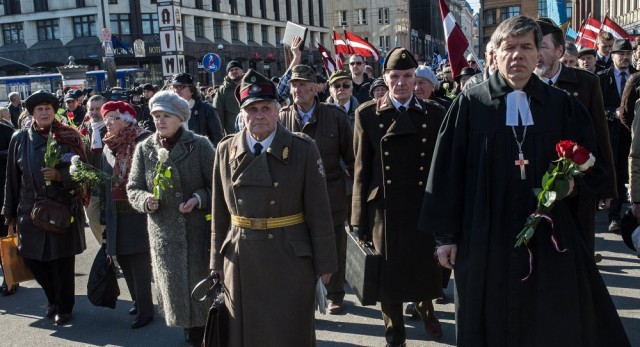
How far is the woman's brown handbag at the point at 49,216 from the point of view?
20.2 ft

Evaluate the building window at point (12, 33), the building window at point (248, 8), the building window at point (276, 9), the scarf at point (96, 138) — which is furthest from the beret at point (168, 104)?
the building window at point (276, 9)

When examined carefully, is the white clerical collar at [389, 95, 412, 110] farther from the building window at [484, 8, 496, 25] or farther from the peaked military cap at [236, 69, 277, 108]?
the building window at [484, 8, 496, 25]

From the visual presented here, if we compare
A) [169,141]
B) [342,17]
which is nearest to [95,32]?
[342,17]

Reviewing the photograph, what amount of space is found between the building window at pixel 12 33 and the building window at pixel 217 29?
1657cm

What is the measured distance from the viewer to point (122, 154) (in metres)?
5.71

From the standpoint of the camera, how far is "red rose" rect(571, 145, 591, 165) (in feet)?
10.1

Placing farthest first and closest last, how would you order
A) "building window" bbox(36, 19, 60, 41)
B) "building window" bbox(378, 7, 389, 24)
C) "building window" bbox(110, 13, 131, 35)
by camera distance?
1. "building window" bbox(378, 7, 389, 24)
2. "building window" bbox(36, 19, 60, 41)
3. "building window" bbox(110, 13, 131, 35)

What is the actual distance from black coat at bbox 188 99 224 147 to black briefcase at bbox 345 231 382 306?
3349mm

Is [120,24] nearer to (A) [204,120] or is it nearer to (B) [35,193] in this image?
(A) [204,120]

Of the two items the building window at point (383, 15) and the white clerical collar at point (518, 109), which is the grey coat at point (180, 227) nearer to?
the white clerical collar at point (518, 109)

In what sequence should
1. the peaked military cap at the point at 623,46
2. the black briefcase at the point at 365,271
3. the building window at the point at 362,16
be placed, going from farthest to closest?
the building window at the point at 362,16 < the peaked military cap at the point at 623,46 < the black briefcase at the point at 365,271

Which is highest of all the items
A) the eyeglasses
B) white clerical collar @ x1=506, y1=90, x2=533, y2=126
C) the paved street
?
the eyeglasses

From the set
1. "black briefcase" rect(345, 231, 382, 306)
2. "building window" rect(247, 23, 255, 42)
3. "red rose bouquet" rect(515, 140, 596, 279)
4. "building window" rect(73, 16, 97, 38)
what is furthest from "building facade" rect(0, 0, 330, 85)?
"red rose bouquet" rect(515, 140, 596, 279)

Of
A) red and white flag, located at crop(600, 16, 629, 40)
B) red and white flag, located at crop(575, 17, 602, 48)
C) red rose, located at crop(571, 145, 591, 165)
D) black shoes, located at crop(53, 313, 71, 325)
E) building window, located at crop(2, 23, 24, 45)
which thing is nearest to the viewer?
red rose, located at crop(571, 145, 591, 165)
